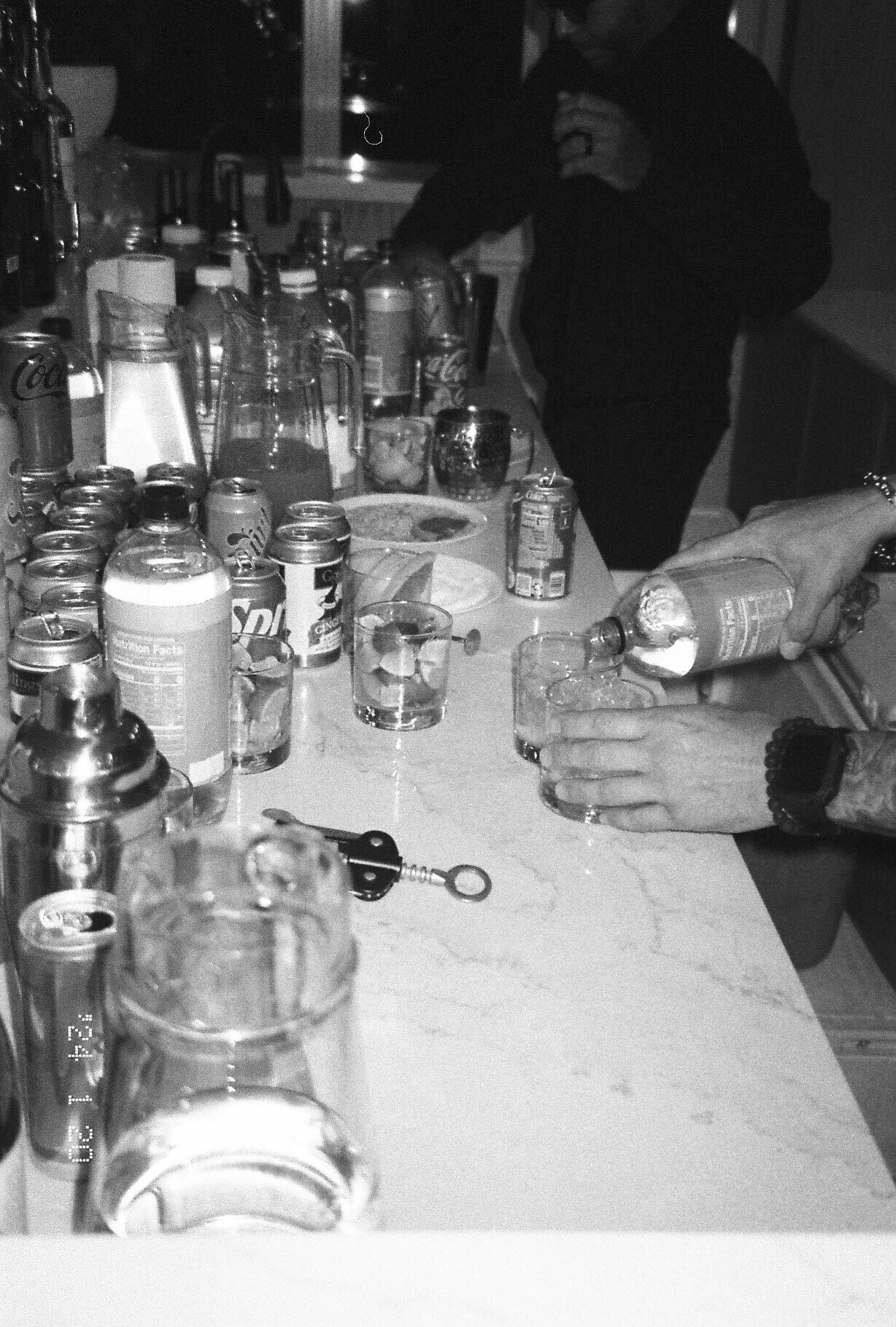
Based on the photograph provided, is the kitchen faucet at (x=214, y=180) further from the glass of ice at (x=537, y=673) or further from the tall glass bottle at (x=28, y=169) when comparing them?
the glass of ice at (x=537, y=673)

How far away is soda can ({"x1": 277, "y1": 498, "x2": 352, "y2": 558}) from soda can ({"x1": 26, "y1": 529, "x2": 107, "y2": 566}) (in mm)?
192

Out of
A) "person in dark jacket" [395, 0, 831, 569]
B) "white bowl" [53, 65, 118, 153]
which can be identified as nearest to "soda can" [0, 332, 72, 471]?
"white bowl" [53, 65, 118, 153]

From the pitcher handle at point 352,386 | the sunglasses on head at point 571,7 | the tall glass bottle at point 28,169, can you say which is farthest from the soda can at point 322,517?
the sunglasses on head at point 571,7

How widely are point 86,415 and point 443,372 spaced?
0.88 meters

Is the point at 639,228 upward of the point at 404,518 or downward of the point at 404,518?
upward

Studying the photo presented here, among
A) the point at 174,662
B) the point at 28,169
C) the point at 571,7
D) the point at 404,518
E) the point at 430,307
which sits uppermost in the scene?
the point at 571,7

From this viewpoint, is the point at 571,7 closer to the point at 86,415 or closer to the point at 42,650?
the point at 86,415

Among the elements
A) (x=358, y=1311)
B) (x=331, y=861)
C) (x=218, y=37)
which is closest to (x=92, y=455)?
(x=331, y=861)

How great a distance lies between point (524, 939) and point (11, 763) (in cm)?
40

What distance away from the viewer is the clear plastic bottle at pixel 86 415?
150 cm

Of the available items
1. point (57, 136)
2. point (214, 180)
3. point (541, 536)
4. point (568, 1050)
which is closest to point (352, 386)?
point (541, 536)

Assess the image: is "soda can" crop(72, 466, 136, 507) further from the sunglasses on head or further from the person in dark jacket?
the sunglasses on head

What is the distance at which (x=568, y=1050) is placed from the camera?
0.79 metres

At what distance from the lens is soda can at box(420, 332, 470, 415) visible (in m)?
2.26
